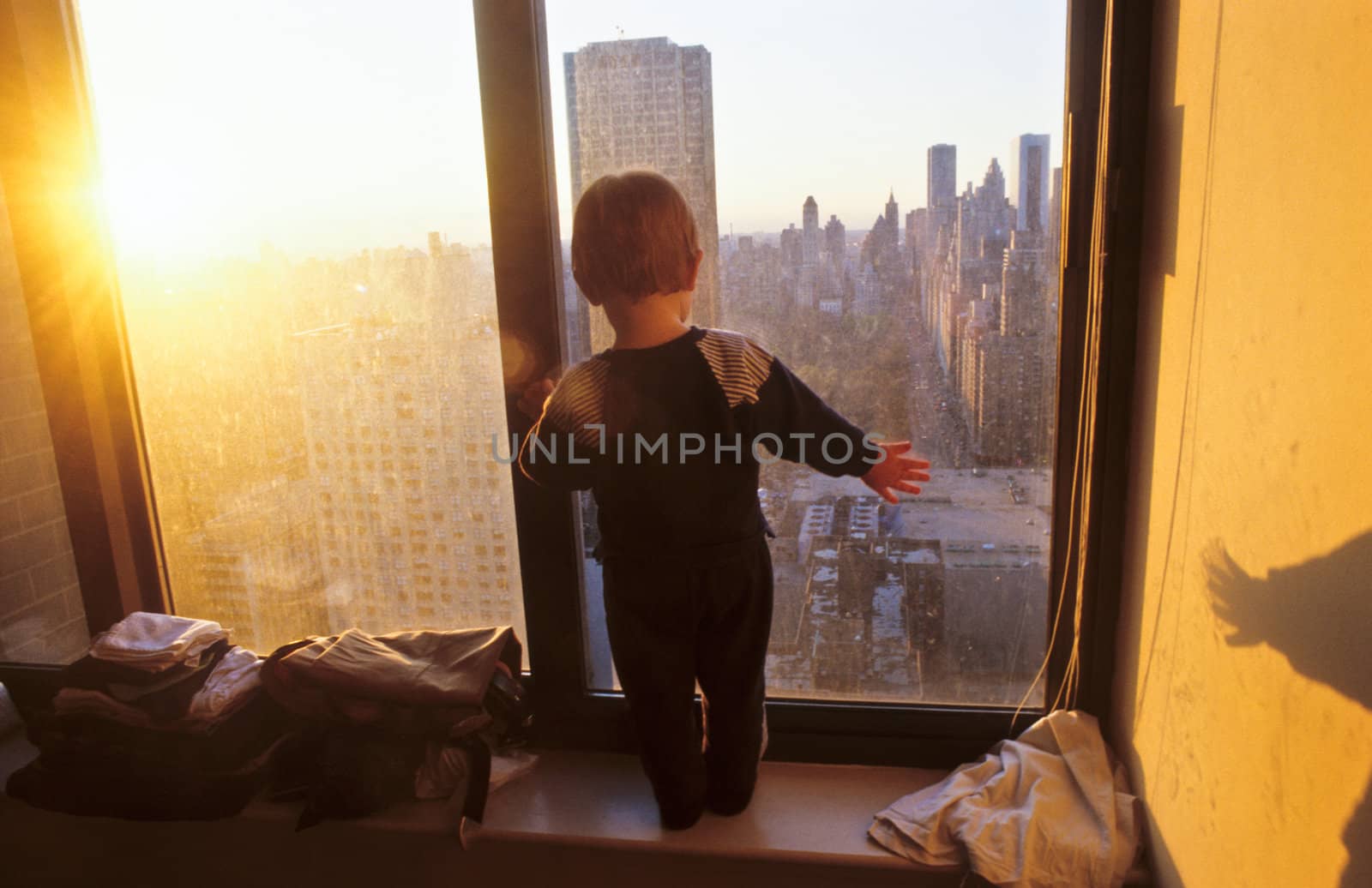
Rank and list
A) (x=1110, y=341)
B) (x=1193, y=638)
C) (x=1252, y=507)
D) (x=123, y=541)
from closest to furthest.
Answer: (x=1252, y=507), (x=1193, y=638), (x=1110, y=341), (x=123, y=541)

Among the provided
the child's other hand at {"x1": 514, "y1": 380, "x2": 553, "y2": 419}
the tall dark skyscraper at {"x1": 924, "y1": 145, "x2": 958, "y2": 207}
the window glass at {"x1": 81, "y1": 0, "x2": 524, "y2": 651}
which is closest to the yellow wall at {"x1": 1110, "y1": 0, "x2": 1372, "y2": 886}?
the tall dark skyscraper at {"x1": 924, "y1": 145, "x2": 958, "y2": 207}

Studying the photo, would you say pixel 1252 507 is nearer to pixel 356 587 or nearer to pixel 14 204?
pixel 356 587

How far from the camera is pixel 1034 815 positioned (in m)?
1.22

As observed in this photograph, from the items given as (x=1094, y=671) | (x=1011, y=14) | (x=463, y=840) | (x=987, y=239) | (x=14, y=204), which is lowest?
(x=463, y=840)

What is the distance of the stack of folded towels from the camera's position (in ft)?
4.72

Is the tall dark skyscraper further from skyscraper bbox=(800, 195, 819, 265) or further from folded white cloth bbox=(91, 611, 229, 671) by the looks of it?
folded white cloth bbox=(91, 611, 229, 671)

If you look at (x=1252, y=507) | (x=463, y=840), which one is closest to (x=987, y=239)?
(x=1252, y=507)

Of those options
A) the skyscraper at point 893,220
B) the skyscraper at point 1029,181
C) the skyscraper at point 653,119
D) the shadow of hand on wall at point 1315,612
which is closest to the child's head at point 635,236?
the skyscraper at point 653,119

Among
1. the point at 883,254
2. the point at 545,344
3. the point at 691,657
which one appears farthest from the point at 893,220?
the point at 691,657

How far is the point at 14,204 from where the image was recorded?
5.37ft

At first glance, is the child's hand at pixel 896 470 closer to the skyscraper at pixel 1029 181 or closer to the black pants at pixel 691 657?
the black pants at pixel 691 657

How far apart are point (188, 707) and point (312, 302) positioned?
76cm

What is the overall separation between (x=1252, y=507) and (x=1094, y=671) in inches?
22.1

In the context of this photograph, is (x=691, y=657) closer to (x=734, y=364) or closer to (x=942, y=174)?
(x=734, y=364)
